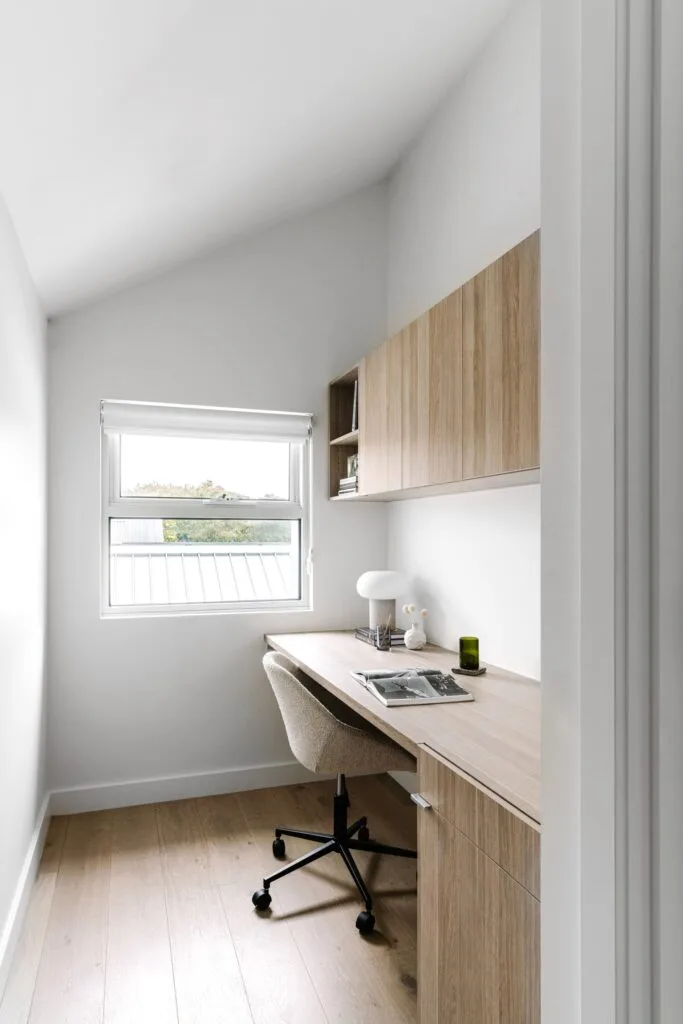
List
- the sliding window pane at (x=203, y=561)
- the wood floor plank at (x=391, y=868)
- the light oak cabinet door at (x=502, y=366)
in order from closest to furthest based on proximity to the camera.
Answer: the light oak cabinet door at (x=502, y=366), the wood floor plank at (x=391, y=868), the sliding window pane at (x=203, y=561)

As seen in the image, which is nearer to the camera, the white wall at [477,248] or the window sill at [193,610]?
the white wall at [477,248]

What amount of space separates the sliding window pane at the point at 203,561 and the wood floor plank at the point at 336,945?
109 centimetres

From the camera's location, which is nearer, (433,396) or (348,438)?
(433,396)

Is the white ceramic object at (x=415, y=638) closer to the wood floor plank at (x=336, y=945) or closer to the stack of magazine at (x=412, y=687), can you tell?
the stack of magazine at (x=412, y=687)

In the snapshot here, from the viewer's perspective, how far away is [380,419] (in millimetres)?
2633

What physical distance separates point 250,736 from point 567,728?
2.50 meters

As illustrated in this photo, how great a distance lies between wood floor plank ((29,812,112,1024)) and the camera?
172cm

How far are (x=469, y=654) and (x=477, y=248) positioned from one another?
157 cm

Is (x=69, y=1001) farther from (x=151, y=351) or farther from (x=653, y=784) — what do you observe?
(x=151, y=351)

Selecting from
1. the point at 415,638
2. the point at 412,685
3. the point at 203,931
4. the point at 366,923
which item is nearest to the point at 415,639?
the point at 415,638

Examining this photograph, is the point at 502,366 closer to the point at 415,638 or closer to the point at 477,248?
the point at 477,248

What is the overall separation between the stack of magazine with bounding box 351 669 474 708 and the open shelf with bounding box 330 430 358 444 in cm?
118

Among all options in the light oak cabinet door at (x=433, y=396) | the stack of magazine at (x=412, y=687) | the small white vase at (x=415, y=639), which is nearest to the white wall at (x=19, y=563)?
the stack of magazine at (x=412, y=687)

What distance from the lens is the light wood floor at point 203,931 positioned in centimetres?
172
